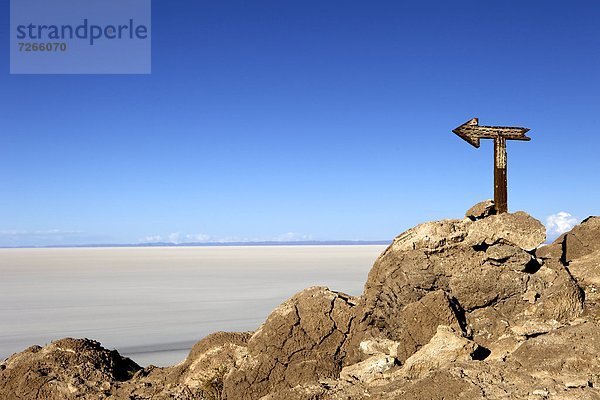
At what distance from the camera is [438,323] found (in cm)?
693

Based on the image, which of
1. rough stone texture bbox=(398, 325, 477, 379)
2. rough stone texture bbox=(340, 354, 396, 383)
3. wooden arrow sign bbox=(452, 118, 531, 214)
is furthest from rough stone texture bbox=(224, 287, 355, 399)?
wooden arrow sign bbox=(452, 118, 531, 214)

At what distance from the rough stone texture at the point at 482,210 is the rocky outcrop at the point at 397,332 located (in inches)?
49.9

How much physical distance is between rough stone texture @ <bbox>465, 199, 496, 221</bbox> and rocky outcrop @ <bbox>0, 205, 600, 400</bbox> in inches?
49.9

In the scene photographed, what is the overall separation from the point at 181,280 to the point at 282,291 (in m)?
12.7

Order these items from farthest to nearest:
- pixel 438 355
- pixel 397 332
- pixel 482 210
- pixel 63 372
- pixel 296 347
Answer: pixel 482 210
pixel 63 372
pixel 296 347
pixel 397 332
pixel 438 355

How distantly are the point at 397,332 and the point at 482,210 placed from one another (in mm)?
3396

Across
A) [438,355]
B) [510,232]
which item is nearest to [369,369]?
[438,355]

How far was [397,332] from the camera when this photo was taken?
7309 millimetres

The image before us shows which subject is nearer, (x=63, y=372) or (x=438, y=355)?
(x=438, y=355)

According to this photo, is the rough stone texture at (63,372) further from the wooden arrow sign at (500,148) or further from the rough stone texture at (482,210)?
the wooden arrow sign at (500,148)

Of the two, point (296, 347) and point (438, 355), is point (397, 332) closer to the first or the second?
point (438, 355)

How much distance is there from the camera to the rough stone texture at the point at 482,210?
9.42 meters

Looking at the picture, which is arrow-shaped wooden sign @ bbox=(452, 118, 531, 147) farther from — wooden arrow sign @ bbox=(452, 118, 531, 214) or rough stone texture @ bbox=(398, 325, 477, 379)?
rough stone texture @ bbox=(398, 325, 477, 379)

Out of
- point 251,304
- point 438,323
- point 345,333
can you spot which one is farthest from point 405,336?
point 251,304
